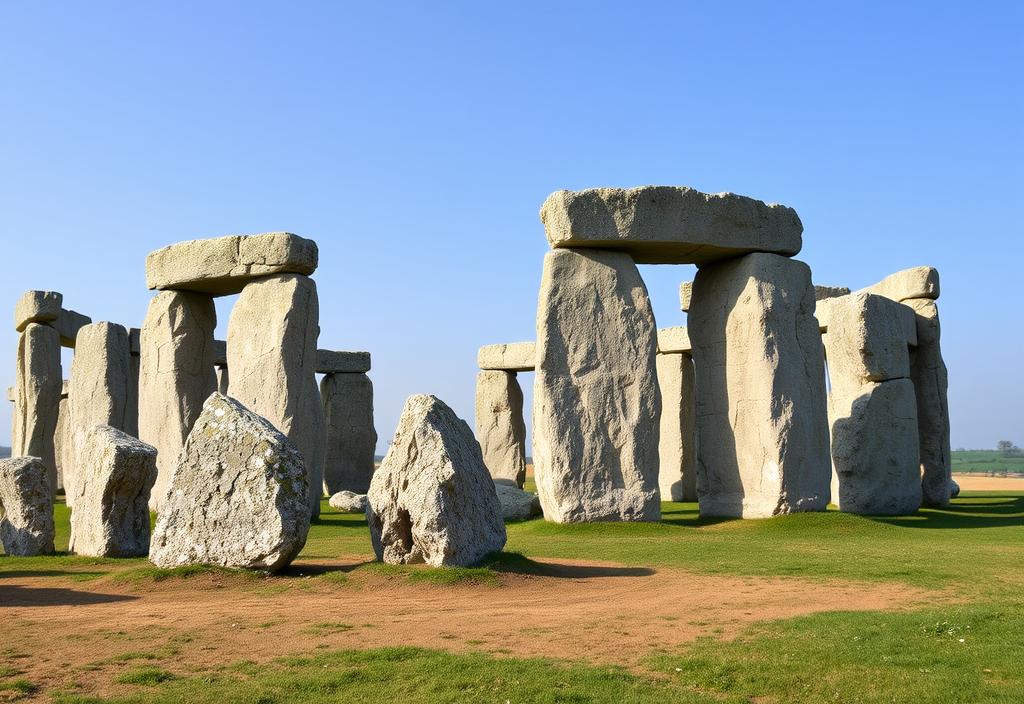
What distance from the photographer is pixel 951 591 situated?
7199mm

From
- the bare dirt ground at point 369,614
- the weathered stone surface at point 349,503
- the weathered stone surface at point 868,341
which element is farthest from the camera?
the weathered stone surface at point 349,503

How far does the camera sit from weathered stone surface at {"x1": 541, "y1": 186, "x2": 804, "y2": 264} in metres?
12.1

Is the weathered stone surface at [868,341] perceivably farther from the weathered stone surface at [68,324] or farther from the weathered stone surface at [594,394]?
the weathered stone surface at [68,324]

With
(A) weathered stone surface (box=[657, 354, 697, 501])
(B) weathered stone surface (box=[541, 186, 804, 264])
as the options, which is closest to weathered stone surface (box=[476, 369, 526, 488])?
(A) weathered stone surface (box=[657, 354, 697, 501])

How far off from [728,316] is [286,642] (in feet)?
28.7

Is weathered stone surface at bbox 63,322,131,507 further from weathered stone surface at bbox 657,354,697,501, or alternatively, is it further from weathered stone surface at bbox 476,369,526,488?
weathered stone surface at bbox 657,354,697,501

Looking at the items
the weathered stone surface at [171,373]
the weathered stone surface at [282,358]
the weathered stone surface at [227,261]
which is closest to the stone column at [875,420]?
the weathered stone surface at [282,358]

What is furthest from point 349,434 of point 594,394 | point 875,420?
point 875,420

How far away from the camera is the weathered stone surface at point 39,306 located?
18.9 m

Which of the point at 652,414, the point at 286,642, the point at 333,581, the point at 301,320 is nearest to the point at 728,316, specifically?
the point at 652,414

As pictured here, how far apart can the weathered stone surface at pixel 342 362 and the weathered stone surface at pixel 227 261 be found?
6.73m

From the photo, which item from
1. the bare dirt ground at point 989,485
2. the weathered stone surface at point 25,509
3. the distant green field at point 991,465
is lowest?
the distant green field at point 991,465

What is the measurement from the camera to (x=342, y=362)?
71.9 ft

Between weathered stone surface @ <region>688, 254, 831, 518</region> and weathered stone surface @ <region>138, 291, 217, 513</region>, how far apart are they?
7.20 metres
